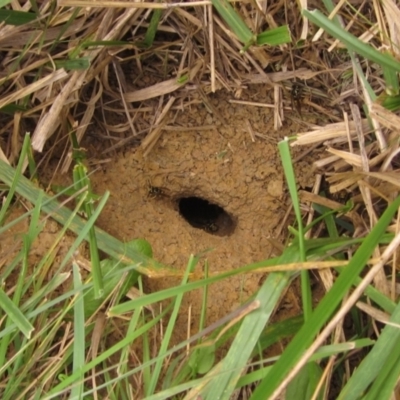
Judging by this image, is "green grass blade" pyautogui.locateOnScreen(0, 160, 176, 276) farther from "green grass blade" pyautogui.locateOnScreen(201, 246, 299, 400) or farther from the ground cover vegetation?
"green grass blade" pyautogui.locateOnScreen(201, 246, 299, 400)

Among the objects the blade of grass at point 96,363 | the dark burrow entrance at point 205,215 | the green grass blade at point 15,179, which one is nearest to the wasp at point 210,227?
the dark burrow entrance at point 205,215

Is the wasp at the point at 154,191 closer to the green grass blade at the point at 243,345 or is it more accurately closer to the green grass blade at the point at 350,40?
the green grass blade at the point at 243,345

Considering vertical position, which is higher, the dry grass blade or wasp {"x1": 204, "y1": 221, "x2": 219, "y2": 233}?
the dry grass blade

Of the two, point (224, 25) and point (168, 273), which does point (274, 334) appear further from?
point (224, 25)

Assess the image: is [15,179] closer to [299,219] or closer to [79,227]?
[79,227]

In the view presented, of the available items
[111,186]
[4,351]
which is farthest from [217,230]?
[4,351]

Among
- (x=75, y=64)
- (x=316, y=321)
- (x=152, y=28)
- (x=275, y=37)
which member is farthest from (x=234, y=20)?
(x=316, y=321)

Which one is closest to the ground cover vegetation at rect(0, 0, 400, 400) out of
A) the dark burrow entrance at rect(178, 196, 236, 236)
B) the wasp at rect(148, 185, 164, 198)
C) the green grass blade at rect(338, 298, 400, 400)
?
the green grass blade at rect(338, 298, 400, 400)
